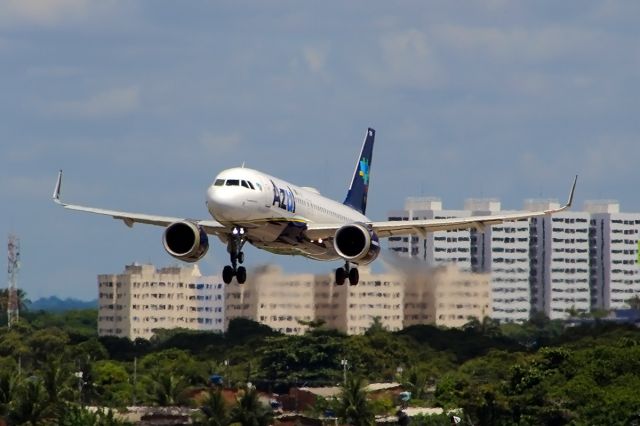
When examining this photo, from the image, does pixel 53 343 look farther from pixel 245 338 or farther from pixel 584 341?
pixel 584 341

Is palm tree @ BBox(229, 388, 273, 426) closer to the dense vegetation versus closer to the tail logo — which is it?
the dense vegetation

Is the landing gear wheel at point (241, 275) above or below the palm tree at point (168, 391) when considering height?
above

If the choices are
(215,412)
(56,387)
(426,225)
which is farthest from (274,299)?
(426,225)

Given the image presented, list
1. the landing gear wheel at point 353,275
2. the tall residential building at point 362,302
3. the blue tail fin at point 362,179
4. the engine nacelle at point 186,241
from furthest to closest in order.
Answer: the tall residential building at point 362,302 → the blue tail fin at point 362,179 → the landing gear wheel at point 353,275 → the engine nacelle at point 186,241

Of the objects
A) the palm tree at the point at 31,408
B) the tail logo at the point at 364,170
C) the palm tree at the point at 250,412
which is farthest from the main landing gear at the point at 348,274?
the palm tree at the point at 31,408

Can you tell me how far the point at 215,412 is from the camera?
134m

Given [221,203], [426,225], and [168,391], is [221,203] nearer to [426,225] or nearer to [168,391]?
[426,225]

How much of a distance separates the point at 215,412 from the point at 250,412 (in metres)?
2.68

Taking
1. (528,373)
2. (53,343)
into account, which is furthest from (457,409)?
(53,343)

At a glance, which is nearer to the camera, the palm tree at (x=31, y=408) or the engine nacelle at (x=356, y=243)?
the engine nacelle at (x=356, y=243)

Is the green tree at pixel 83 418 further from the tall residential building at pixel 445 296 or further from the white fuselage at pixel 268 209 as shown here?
the white fuselage at pixel 268 209

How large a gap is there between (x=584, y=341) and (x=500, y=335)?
4255cm

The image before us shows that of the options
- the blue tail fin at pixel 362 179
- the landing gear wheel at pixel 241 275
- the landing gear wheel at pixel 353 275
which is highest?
the blue tail fin at pixel 362 179

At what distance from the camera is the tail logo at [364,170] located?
102 meters
